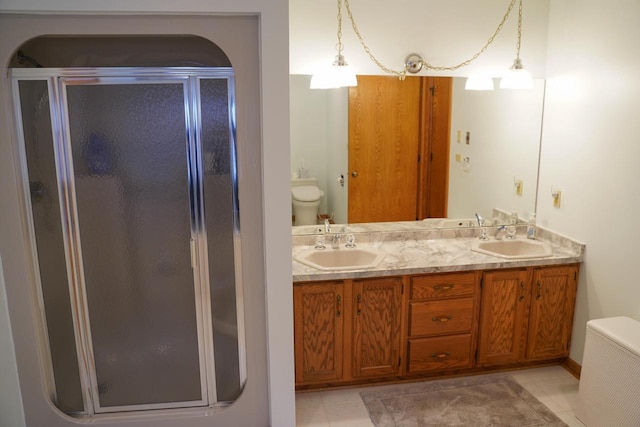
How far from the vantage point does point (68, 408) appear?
2.47 meters

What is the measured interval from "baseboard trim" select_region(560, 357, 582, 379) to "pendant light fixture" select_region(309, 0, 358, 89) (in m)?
2.32

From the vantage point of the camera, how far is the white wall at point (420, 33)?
120 inches

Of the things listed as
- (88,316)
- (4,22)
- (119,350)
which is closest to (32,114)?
(4,22)

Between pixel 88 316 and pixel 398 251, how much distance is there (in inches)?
73.7

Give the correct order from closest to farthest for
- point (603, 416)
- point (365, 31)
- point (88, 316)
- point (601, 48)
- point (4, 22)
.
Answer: point (4, 22) < point (88, 316) < point (603, 416) < point (601, 48) < point (365, 31)

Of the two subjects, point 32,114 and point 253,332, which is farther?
point 253,332

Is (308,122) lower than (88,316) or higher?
higher

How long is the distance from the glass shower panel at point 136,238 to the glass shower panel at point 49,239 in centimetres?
10

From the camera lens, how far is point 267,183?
227 cm

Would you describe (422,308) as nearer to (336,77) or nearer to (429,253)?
(429,253)

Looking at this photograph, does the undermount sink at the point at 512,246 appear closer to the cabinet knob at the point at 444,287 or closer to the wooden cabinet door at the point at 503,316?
the wooden cabinet door at the point at 503,316

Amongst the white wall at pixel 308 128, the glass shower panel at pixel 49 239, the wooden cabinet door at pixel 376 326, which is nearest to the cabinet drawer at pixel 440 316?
the wooden cabinet door at pixel 376 326

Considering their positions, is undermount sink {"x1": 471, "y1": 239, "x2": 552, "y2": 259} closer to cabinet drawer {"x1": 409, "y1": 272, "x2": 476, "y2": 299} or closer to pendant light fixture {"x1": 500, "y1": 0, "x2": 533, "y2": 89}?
cabinet drawer {"x1": 409, "y1": 272, "x2": 476, "y2": 299}

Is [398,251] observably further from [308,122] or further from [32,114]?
[32,114]
